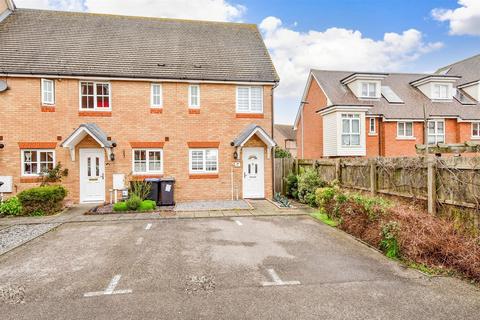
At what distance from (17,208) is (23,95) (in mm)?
5194

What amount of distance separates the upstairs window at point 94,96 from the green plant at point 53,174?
118 inches

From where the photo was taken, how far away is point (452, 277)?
5.16 meters

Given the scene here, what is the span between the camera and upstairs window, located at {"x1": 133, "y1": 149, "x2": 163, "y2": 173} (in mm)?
13586

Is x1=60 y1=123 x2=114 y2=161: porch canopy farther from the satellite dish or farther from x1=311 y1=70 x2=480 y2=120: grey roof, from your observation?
x1=311 y1=70 x2=480 y2=120: grey roof

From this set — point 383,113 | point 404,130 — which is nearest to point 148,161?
point 383,113

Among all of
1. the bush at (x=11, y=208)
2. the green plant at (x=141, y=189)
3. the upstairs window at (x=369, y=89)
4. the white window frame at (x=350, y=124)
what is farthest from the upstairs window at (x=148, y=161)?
the upstairs window at (x=369, y=89)

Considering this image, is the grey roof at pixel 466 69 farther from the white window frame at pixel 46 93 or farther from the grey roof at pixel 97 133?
the white window frame at pixel 46 93

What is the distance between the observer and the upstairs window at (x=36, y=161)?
42.3ft

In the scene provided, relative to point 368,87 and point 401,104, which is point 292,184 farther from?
point 401,104

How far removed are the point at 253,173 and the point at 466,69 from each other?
24.4 meters

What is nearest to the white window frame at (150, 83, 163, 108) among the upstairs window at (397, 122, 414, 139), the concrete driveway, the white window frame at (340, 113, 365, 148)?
the concrete driveway

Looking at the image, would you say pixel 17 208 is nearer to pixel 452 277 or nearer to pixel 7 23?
pixel 7 23

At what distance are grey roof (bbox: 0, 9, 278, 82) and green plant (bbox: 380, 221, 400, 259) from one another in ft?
31.9

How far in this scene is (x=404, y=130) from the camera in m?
20.8
